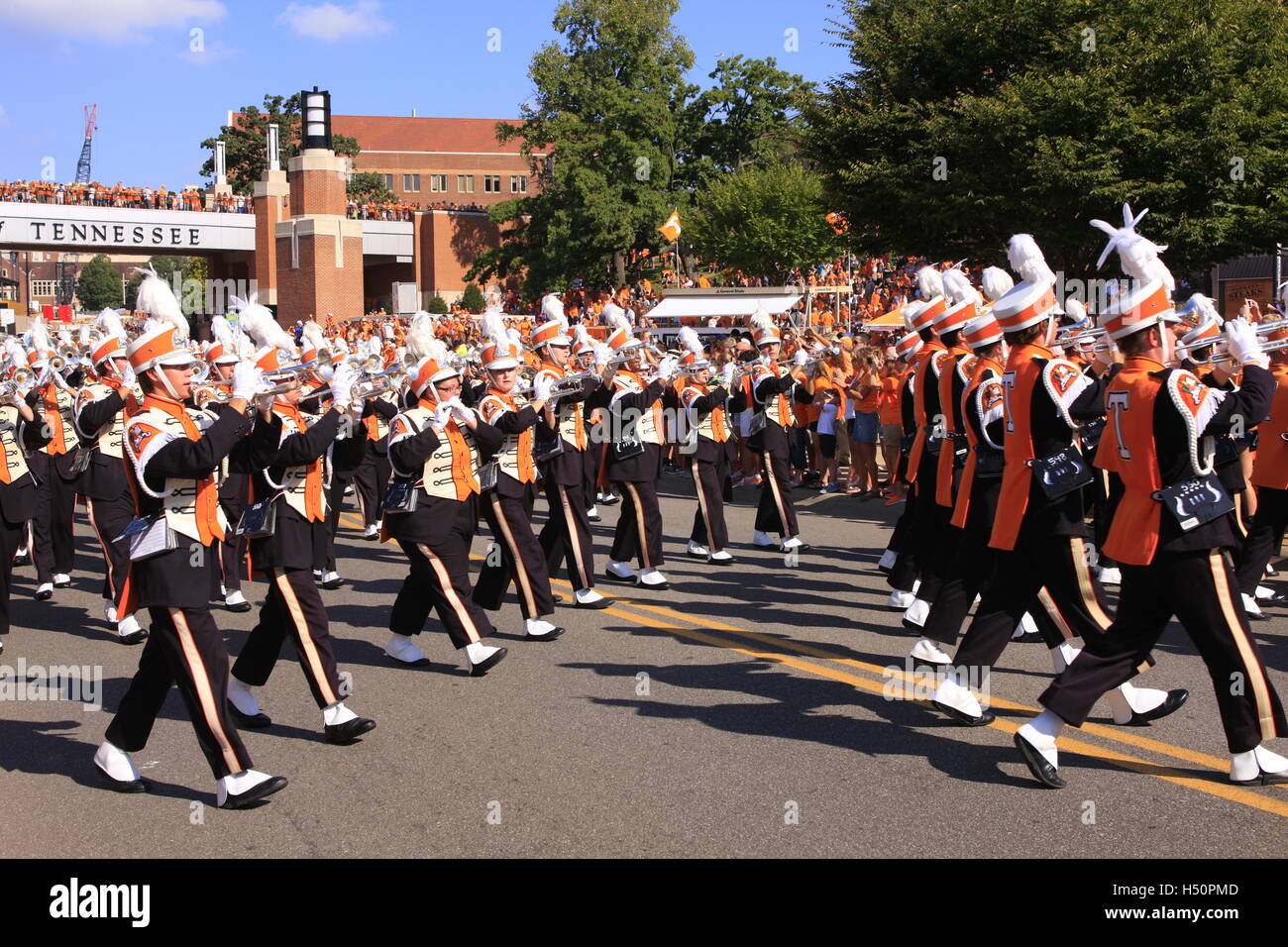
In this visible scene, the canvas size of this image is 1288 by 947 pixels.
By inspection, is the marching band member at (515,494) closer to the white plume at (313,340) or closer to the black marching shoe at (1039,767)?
the white plume at (313,340)

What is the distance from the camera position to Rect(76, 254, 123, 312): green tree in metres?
134

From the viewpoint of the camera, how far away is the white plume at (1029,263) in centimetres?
622

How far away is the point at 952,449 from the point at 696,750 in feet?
10.1

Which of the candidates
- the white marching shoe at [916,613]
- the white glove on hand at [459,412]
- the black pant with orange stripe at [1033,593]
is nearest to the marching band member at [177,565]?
the white glove on hand at [459,412]

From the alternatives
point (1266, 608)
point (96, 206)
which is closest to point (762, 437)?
point (1266, 608)

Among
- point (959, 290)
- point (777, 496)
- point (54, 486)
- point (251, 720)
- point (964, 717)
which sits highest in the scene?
point (959, 290)

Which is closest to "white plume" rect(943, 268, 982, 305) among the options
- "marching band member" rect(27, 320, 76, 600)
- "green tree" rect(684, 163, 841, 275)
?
"marching band member" rect(27, 320, 76, 600)

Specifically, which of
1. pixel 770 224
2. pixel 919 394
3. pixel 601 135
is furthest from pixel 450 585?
pixel 601 135

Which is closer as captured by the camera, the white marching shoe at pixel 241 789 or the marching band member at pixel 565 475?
the white marching shoe at pixel 241 789

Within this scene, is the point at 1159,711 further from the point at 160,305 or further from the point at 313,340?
the point at 313,340

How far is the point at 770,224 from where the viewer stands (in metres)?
38.7

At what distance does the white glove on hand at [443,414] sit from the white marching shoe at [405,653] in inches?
52.8

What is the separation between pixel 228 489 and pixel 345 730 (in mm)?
4260

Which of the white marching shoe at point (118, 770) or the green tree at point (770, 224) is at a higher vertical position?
the green tree at point (770, 224)
